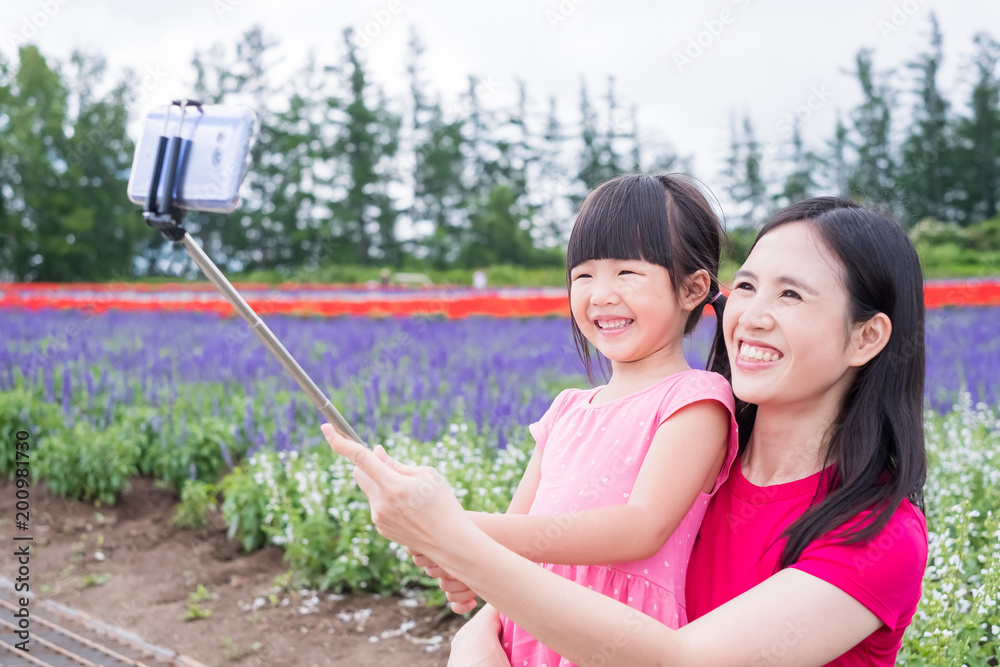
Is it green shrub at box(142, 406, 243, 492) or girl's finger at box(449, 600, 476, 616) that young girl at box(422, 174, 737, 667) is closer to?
girl's finger at box(449, 600, 476, 616)

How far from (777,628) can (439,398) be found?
155 inches

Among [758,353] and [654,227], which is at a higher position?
[654,227]

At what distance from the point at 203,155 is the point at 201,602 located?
3090 millimetres

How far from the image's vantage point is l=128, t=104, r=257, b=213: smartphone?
3.31 feet

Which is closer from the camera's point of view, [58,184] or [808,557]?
[808,557]

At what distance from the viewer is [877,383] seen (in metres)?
1.27

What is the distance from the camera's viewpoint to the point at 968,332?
722 centimetres

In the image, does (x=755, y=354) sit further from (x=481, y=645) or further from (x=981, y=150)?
(x=981, y=150)

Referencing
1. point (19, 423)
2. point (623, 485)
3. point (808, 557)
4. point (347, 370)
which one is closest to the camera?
point (808, 557)

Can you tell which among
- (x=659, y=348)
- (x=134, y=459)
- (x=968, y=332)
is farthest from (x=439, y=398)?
(x=968, y=332)

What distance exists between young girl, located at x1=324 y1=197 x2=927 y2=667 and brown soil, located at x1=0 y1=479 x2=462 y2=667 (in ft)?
5.95

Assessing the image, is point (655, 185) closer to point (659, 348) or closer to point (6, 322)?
point (659, 348)

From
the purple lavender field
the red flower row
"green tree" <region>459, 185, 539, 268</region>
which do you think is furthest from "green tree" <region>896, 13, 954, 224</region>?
the purple lavender field

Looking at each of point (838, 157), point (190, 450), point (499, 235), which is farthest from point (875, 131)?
point (190, 450)
